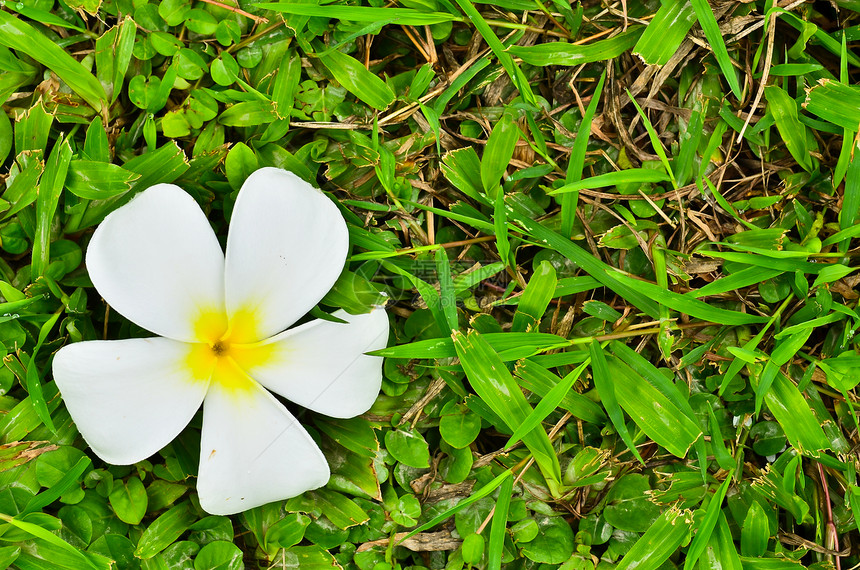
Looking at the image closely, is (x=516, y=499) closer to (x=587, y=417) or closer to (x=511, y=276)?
(x=587, y=417)

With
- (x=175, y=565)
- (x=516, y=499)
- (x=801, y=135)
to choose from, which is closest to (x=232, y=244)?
(x=175, y=565)

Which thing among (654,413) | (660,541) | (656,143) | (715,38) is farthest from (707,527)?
(715,38)

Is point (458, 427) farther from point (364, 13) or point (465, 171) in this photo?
point (364, 13)

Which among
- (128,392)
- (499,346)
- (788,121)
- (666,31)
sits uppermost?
(666,31)

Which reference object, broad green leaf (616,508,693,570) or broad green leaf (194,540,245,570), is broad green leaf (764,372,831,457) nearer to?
broad green leaf (616,508,693,570)

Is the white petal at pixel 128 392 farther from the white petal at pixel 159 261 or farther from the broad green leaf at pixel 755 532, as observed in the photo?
the broad green leaf at pixel 755 532

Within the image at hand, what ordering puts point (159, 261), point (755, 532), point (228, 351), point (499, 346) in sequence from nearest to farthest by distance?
point (159, 261)
point (228, 351)
point (499, 346)
point (755, 532)

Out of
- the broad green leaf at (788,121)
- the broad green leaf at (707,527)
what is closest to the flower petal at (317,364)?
the broad green leaf at (707,527)
